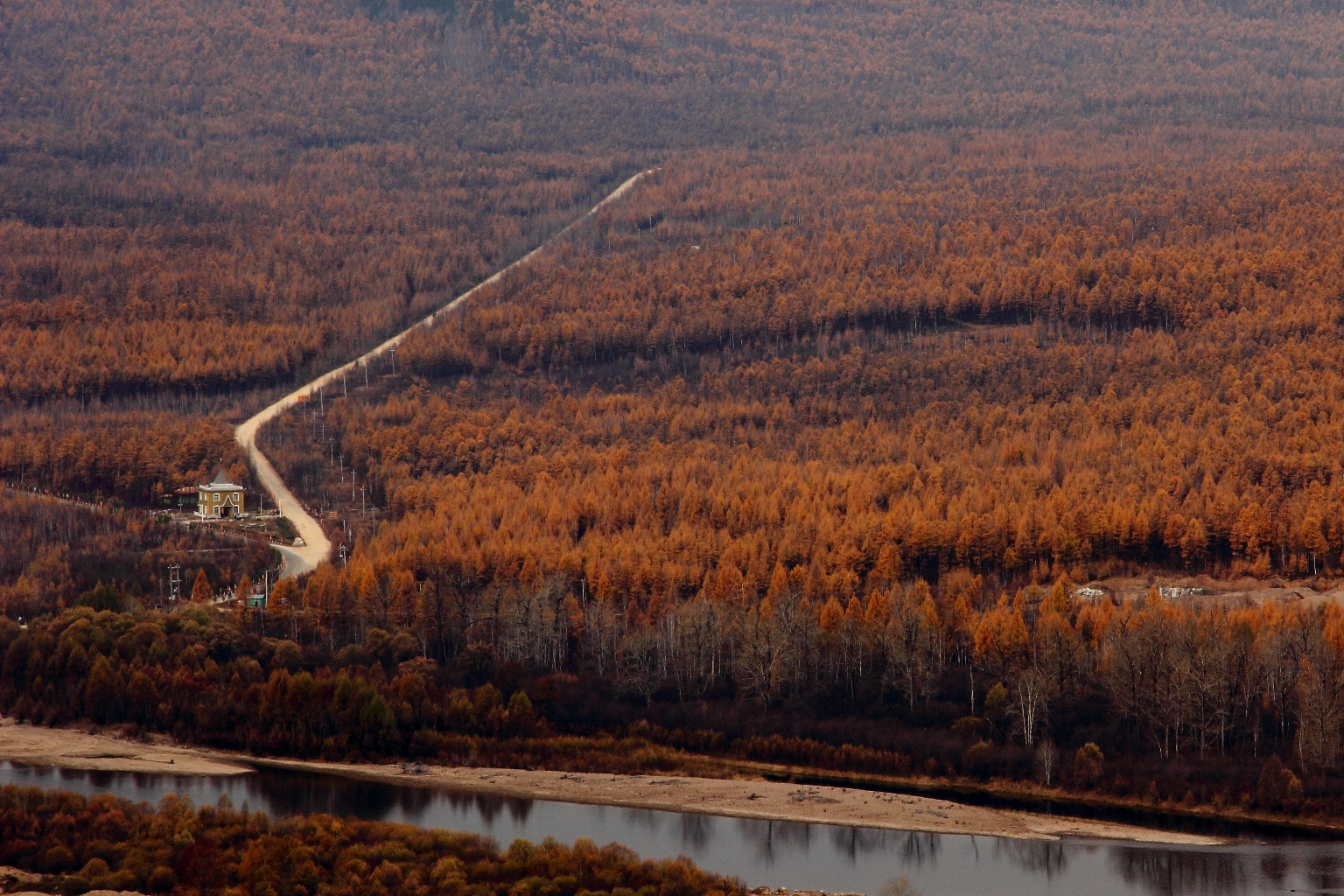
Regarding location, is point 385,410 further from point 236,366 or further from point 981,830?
point 981,830

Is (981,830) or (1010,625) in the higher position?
(1010,625)

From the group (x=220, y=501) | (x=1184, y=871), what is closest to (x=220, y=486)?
(x=220, y=501)

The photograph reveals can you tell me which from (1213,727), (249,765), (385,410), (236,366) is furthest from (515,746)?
(236,366)

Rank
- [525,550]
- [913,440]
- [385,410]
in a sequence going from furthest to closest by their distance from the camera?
[385,410] < [913,440] < [525,550]

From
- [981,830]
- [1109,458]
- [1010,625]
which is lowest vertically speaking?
[981,830]

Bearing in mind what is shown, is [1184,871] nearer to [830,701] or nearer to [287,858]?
[830,701]

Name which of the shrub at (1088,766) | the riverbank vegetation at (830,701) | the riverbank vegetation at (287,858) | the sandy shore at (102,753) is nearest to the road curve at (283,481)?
the riverbank vegetation at (830,701)

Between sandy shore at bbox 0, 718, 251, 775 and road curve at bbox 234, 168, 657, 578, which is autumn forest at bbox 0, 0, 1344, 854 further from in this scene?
sandy shore at bbox 0, 718, 251, 775

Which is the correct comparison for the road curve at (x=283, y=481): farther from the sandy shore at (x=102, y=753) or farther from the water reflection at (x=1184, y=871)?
the water reflection at (x=1184, y=871)
